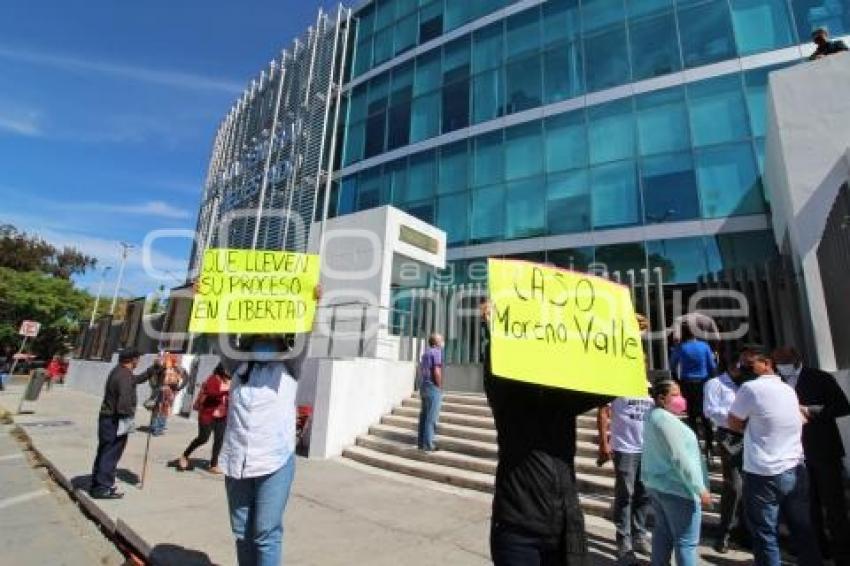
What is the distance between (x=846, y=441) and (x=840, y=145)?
4.43m

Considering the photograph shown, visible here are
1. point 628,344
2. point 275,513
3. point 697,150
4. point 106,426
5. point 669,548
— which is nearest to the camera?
point 628,344

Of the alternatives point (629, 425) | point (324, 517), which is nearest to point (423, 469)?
point (324, 517)

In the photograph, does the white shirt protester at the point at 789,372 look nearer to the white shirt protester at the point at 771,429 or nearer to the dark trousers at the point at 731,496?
the dark trousers at the point at 731,496

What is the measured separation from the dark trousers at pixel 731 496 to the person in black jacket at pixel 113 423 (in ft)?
22.5

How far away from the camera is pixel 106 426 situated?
6.75 m

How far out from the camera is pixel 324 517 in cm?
593

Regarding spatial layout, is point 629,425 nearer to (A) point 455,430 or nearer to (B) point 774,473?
(B) point 774,473

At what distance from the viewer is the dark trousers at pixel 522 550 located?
2.28m

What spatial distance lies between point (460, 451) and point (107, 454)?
199 inches

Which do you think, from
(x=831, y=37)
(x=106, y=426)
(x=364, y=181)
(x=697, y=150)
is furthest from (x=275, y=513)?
(x=364, y=181)

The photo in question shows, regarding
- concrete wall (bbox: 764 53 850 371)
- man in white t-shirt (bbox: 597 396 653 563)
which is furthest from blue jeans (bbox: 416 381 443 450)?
concrete wall (bbox: 764 53 850 371)

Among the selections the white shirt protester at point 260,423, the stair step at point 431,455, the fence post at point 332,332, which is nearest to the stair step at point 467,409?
the stair step at point 431,455

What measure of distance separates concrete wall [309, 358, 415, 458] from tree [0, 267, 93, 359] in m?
44.4

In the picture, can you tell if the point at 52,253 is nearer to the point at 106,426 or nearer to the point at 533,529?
the point at 106,426
